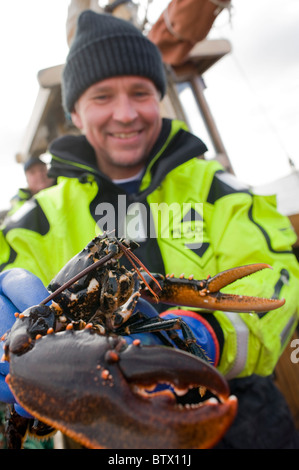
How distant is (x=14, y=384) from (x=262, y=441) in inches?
79.2

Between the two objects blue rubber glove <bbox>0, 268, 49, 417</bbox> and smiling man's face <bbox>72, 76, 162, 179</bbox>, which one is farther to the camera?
smiling man's face <bbox>72, 76, 162, 179</bbox>

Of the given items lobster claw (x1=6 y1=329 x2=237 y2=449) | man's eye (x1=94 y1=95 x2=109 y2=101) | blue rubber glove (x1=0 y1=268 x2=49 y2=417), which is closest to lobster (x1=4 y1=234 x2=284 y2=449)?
lobster claw (x1=6 y1=329 x2=237 y2=449)

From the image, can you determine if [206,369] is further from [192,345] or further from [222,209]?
[222,209]

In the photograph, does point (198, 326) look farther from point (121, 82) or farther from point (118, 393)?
point (121, 82)

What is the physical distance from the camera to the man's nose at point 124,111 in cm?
173

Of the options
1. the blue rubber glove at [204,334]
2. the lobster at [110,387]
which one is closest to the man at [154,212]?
the blue rubber glove at [204,334]

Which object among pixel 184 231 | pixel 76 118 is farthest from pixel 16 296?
pixel 76 118

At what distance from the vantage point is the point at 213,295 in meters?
1.18

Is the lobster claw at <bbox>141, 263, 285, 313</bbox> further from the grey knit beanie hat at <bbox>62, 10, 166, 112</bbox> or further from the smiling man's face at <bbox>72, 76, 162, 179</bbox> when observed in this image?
the grey knit beanie hat at <bbox>62, 10, 166, 112</bbox>

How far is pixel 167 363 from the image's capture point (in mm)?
616

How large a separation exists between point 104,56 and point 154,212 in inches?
43.2

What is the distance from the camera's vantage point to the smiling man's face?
1.77 meters

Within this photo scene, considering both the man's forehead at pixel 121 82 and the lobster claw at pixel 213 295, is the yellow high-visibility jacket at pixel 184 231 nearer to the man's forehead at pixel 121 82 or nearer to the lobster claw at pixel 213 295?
the lobster claw at pixel 213 295

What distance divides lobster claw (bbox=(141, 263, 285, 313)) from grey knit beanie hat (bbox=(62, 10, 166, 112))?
139 cm
